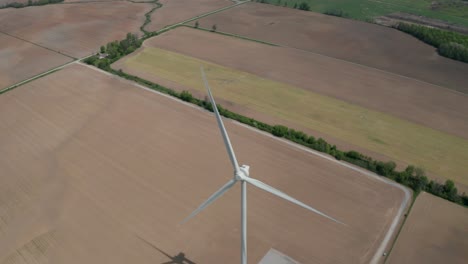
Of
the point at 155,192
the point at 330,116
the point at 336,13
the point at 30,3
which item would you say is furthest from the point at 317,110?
the point at 30,3

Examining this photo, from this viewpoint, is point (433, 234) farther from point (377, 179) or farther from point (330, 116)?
point (330, 116)

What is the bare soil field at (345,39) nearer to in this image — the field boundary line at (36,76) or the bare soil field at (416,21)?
the bare soil field at (416,21)

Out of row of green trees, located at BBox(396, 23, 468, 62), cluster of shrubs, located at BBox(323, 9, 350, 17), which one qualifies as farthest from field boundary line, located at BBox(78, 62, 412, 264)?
cluster of shrubs, located at BBox(323, 9, 350, 17)

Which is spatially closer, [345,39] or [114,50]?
[114,50]

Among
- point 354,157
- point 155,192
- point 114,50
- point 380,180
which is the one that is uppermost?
point 114,50

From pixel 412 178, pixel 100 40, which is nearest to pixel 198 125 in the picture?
pixel 412 178

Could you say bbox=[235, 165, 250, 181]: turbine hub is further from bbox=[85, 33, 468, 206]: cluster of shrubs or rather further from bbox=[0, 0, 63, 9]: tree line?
bbox=[0, 0, 63, 9]: tree line
